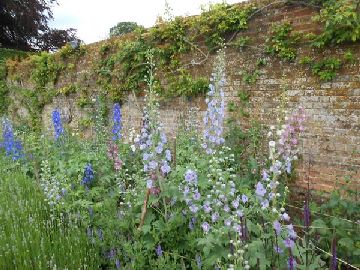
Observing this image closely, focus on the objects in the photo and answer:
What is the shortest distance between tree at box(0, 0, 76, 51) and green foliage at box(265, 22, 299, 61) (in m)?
17.4

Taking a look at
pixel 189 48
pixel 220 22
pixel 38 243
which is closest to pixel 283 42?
pixel 220 22

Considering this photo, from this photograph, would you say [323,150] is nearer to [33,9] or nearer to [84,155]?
[84,155]

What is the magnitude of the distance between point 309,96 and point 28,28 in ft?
60.9

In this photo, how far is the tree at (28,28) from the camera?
19.2 m

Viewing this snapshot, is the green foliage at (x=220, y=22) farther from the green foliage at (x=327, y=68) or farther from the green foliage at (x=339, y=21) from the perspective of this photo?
the green foliage at (x=327, y=68)

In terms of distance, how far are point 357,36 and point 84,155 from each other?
4.03m

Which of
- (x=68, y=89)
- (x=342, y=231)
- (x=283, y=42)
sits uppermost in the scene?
(x=283, y=42)

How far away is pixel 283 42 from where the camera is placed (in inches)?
193

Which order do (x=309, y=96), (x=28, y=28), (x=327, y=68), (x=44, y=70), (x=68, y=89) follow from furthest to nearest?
1. (x=28, y=28)
2. (x=44, y=70)
3. (x=68, y=89)
4. (x=309, y=96)
5. (x=327, y=68)

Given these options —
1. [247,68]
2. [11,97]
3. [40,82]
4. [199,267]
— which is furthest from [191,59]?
[11,97]

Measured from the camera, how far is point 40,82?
10875 millimetres

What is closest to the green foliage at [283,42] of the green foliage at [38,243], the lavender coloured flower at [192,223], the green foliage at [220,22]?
the green foliage at [220,22]

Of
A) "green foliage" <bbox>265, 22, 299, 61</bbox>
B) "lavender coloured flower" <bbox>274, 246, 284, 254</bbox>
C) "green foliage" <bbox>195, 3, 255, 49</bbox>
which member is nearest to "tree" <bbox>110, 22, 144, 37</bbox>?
"green foliage" <bbox>195, 3, 255, 49</bbox>

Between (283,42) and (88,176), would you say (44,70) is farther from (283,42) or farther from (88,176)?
(283,42)
